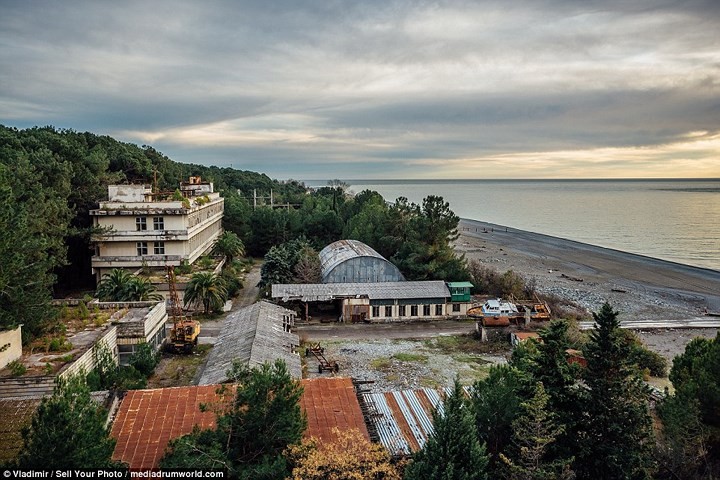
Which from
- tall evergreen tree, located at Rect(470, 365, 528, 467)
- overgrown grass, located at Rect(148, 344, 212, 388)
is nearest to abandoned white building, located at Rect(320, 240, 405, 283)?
overgrown grass, located at Rect(148, 344, 212, 388)

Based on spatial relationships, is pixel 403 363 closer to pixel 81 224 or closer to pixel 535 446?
pixel 535 446

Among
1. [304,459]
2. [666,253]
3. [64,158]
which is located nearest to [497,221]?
[666,253]

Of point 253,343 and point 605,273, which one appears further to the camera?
point 605,273

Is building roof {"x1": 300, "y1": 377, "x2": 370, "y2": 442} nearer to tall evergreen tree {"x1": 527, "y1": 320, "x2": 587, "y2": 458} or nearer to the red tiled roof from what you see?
tall evergreen tree {"x1": 527, "y1": 320, "x2": 587, "y2": 458}

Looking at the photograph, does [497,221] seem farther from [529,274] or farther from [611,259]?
[529,274]

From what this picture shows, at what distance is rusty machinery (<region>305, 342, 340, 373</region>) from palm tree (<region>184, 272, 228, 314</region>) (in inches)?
398

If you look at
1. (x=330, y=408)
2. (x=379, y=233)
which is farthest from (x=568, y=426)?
(x=379, y=233)

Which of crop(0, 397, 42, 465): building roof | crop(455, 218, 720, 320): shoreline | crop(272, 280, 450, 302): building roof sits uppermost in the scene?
crop(0, 397, 42, 465): building roof

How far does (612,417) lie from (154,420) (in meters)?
14.5

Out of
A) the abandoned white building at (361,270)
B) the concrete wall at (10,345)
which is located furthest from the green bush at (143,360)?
the abandoned white building at (361,270)

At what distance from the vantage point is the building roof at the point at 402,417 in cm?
1678

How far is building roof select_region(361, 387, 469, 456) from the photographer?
661 inches

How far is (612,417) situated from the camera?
48.1 ft

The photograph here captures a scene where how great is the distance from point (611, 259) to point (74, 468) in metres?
74.3
